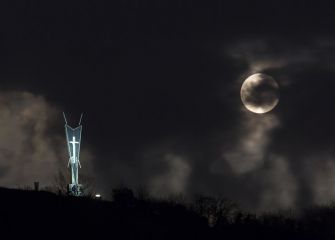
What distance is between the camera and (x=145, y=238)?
130 meters

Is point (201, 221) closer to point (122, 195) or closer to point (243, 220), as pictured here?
point (122, 195)

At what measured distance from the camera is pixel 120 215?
455ft

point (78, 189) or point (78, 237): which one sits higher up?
point (78, 189)

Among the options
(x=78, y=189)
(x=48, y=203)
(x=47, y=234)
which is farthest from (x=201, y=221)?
(x=47, y=234)

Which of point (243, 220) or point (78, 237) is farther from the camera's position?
point (243, 220)

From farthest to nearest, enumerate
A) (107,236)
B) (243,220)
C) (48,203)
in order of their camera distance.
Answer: (243,220), (48,203), (107,236)

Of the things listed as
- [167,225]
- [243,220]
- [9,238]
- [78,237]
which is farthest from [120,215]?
[243,220]

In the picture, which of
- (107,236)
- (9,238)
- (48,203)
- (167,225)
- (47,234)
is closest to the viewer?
(9,238)

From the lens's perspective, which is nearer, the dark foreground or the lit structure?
the dark foreground

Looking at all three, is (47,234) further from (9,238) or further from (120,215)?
(120,215)

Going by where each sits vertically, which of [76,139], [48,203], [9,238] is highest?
[76,139]

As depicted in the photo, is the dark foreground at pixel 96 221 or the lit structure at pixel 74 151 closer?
the dark foreground at pixel 96 221

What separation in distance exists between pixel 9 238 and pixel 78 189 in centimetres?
4634

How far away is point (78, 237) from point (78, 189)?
3567cm
